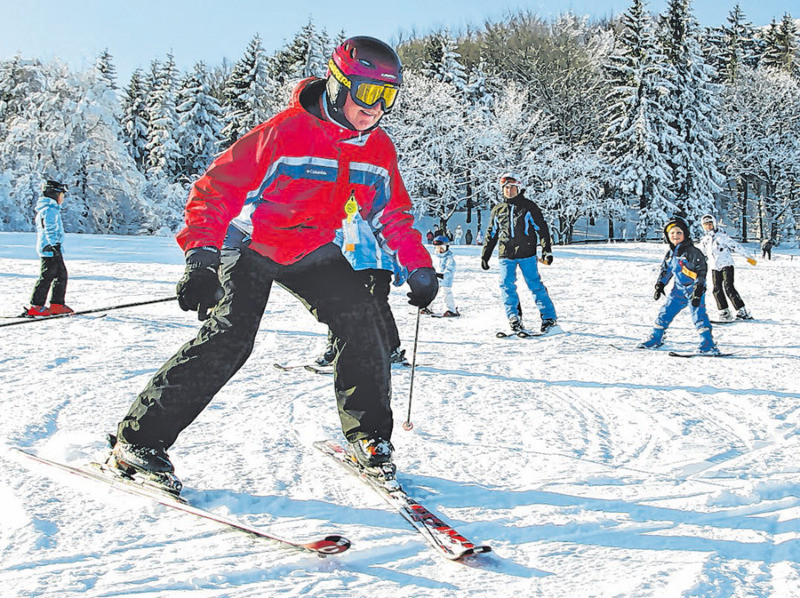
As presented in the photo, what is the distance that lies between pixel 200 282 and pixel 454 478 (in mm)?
1441

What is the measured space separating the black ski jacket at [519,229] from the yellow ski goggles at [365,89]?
16.0ft

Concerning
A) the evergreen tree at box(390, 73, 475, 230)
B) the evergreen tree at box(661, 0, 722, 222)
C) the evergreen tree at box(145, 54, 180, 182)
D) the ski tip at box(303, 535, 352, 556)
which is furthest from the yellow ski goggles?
the evergreen tree at box(145, 54, 180, 182)

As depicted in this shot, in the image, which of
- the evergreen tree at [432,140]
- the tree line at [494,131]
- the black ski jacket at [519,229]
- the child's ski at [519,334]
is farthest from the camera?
the evergreen tree at [432,140]

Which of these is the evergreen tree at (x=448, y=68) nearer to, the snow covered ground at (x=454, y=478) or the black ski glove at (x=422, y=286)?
the snow covered ground at (x=454, y=478)

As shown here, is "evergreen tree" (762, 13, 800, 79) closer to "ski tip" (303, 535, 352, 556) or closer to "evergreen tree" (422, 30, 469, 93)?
"evergreen tree" (422, 30, 469, 93)

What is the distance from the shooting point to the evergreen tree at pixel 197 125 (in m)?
45.0

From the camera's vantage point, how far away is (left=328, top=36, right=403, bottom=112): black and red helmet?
2697mm

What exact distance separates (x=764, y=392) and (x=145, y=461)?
4354 millimetres

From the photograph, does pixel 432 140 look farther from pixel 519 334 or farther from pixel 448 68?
pixel 519 334

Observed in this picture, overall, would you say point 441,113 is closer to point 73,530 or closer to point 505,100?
point 505,100

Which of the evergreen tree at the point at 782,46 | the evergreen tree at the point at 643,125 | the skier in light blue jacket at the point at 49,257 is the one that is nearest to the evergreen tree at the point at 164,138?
the evergreen tree at the point at 643,125

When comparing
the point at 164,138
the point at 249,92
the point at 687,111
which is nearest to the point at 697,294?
the point at 687,111

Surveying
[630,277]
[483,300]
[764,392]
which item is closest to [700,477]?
[764,392]

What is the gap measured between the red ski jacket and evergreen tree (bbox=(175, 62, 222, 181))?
44210 mm
